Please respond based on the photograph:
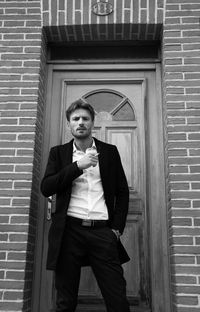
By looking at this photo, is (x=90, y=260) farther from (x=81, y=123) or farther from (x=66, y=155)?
(x=81, y=123)

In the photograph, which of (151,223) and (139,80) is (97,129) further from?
(151,223)

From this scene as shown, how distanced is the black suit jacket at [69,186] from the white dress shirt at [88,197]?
0.05 metres

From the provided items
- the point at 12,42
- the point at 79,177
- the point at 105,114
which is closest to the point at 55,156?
the point at 79,177

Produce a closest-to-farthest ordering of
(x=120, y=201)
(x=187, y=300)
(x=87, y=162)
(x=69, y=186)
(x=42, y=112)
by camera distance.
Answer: (x=87, y=162), (x=69, y=186), (x=120, y=201), (x=187, y=300), (x=42, y=112)

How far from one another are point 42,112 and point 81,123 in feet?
3.70

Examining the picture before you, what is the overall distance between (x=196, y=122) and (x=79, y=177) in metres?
1.38

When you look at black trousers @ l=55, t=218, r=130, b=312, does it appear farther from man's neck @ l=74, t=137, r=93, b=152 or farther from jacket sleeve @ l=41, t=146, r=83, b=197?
man's neck @ l=74, t=137, r=93, b=152

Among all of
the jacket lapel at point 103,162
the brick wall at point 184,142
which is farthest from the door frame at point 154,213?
the jacket lapel at point 103,162

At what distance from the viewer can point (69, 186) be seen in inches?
117

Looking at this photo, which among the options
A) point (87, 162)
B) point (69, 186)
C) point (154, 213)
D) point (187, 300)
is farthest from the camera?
point (154, 213)

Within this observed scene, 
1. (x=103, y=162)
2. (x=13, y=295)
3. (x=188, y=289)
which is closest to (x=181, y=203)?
(x=188, y=289)

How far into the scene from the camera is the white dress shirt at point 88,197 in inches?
116

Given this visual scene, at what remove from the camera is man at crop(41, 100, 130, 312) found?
2.78m

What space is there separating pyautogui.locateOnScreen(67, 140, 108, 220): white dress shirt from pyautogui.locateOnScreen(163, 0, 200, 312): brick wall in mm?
816
